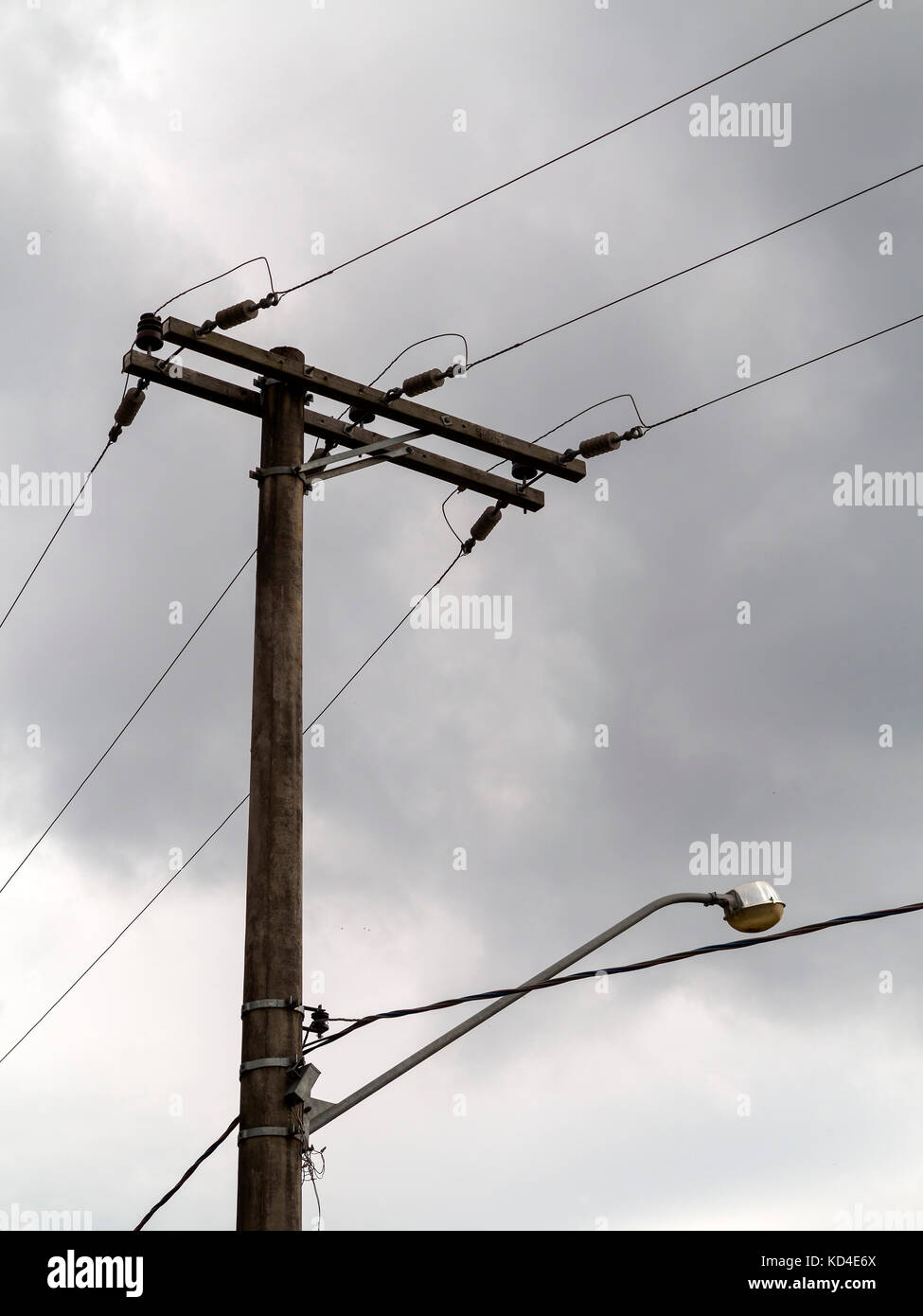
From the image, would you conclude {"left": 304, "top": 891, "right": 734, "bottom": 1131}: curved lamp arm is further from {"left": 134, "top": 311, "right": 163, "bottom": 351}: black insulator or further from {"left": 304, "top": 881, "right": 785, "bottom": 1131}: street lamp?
{"left": 134, "top": 311, "right": 163, "bottom": 351}: black insulator

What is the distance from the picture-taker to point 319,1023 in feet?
33.1

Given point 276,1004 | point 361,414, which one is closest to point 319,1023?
point 276,1004

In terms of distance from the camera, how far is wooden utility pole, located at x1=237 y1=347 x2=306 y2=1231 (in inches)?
376

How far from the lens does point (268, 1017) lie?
9.88 meters

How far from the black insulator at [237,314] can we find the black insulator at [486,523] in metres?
2.78

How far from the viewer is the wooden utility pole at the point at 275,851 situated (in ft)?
31.4

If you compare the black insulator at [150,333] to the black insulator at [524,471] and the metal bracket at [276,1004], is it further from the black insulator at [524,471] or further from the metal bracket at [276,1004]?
the metal bracket at [276,1004]

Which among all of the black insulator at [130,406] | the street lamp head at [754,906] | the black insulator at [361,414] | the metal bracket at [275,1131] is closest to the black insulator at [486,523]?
the black insulator at [361,414]

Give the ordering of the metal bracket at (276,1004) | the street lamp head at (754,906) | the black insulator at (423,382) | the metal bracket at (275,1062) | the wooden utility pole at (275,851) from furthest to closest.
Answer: the black insulator at (423,382) → the street lamp head at (754,906) → the metal bracket at (276,1004) → the metal bracket at (275,1062) → the wooden utility pole at (275,851)

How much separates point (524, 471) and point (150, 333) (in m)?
3.12

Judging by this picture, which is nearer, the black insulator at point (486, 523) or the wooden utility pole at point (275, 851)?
the wooden utility pole at point (275, 851)
